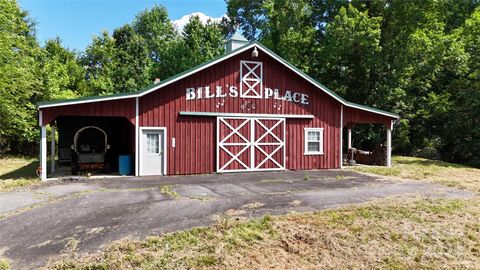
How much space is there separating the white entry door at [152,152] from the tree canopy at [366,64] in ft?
44.2

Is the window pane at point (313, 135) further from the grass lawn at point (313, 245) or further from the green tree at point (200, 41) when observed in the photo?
the green tree at point (200, 41)

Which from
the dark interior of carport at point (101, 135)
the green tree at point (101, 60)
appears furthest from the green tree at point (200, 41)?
the dark interior of carport at point (101, 135)

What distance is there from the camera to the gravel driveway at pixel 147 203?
603 cm

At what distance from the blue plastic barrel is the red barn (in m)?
0.45

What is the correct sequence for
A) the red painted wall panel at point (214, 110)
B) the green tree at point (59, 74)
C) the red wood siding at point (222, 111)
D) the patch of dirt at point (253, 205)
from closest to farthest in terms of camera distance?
the patch of dirt at point (253, 205), the red painted wall panel at point (214, 110), the red wood siding at point (222, 111), the green tree at point (59, 74)

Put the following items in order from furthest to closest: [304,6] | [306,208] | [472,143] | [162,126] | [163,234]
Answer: [304,6] → [472,143] → [162,126] → [306,208] → [163,234]

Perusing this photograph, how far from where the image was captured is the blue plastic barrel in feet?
44.8

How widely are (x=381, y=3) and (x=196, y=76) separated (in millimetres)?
17933

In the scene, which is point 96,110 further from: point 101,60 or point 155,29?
point 155,29

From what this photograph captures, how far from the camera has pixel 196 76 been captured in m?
14.4

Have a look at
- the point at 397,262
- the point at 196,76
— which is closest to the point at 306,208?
the point at 397,262

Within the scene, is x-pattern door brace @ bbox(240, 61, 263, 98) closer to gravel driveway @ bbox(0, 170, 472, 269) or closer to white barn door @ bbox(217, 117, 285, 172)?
white barn door @ bbox(217, 117, 285, 172)

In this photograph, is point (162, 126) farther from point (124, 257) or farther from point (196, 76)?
point (124, 257)

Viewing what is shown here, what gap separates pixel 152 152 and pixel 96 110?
2.61 meters
